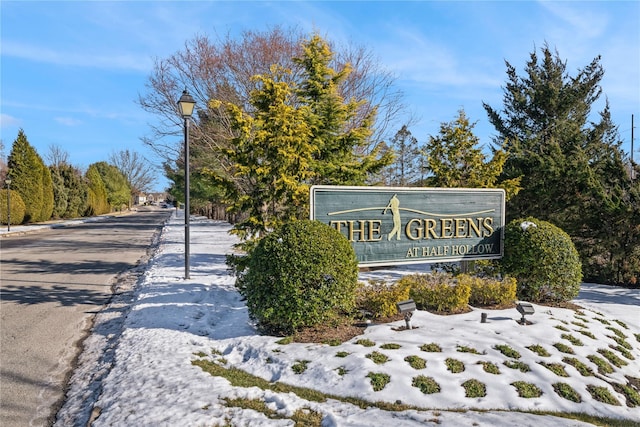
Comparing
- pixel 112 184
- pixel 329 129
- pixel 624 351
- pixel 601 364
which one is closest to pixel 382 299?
pixel 601 364

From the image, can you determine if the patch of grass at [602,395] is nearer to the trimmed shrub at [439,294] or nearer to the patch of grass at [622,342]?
the patch of grass at [622,342]

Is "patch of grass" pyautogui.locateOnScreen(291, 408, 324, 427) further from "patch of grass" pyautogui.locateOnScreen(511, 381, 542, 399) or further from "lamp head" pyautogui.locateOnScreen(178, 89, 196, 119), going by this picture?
"lamp head" pyautogui.locateOnScreen(178, 89, 196, 119)

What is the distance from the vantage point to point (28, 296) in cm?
846

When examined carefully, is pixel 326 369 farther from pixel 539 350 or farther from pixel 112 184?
pixel 112 184

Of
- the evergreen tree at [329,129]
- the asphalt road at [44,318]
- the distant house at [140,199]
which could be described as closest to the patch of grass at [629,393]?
the asphalt road at [44,318]

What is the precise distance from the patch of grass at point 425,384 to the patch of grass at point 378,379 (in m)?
0.26

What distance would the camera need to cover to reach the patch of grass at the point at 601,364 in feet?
15.9

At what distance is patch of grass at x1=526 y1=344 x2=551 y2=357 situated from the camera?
4.94 meters

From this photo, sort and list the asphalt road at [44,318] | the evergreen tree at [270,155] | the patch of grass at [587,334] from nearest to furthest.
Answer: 1. the asphalt road at [44,318]
2. the patch of grass at [587,334]
3. the evergreen tree at [270,155]

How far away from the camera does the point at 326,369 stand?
4.44 metres

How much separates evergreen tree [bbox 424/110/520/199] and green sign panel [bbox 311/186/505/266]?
1.40 meters

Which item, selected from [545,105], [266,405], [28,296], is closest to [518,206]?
[545,105]

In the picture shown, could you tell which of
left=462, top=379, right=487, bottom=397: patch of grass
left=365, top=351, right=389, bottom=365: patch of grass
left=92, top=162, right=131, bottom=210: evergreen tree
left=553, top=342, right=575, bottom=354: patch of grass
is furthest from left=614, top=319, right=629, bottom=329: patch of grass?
left=92, top=162, right=131, bottom=210: evergreen tree

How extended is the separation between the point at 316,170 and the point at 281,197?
2.08 m
